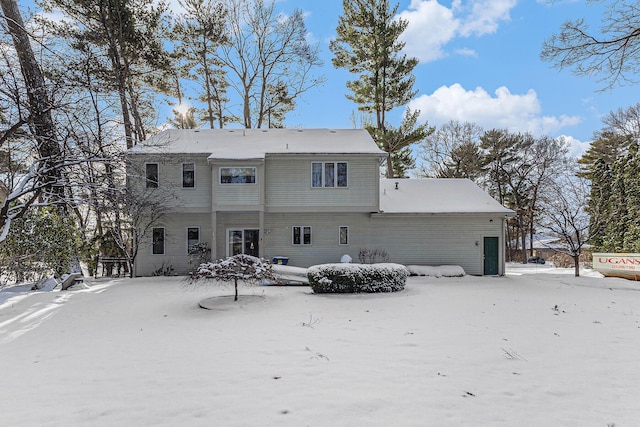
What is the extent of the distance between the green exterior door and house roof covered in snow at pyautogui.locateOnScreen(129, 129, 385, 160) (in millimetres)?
6564

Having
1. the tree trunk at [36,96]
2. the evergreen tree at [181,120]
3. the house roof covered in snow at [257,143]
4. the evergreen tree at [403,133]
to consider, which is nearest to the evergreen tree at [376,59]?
the evergreen tree at [403,133]

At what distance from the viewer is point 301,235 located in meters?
16.7

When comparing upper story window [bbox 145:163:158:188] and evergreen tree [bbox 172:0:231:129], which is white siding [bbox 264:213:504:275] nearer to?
upper story window [bbox 145:163:158:188]

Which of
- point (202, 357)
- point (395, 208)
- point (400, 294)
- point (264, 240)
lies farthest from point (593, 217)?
point (202, 357)

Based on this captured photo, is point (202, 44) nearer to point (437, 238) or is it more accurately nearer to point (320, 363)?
point (437, 238)

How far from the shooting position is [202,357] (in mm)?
5141

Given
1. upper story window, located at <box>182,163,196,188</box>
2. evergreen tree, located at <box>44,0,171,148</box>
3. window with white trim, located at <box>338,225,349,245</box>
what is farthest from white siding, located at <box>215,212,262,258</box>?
evergreen tree, located at <box>44,0,171,148</box>

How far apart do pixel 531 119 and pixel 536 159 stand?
132 inches

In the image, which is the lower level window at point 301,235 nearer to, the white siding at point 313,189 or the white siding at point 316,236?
the white siding at point 316,236

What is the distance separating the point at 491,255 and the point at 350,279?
31.3 feet

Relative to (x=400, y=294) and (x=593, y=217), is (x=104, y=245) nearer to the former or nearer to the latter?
(x=400, y=294)

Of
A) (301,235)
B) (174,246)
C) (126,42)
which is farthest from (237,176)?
(126,42)

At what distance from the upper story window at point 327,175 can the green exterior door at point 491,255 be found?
284 inches

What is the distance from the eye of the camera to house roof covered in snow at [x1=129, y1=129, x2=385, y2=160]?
16.1 metres
